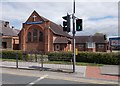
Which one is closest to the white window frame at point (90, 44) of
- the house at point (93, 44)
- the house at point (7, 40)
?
the house at point (93, 44)

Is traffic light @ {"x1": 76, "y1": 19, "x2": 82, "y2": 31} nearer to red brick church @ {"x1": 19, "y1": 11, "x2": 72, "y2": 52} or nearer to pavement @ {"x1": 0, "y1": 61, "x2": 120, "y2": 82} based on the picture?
pavement @ {"x1": 0, "y1": 61, "x2": 120, "y2": 82}

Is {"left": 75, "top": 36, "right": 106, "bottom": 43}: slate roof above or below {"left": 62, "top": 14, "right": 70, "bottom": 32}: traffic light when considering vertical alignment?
above

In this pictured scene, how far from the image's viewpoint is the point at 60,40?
4756cm

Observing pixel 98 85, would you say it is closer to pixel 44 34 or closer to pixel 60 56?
pixel 60 56

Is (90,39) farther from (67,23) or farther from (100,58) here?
(67,23)

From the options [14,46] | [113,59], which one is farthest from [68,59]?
[14,46]

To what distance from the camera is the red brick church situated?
45844 mm

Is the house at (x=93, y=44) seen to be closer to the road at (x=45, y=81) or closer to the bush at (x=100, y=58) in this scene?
the bush at (x=100, y=58)

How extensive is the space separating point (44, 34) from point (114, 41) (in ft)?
106

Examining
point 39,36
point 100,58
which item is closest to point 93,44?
point 39,36

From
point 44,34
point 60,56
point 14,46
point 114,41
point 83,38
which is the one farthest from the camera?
point 83,38

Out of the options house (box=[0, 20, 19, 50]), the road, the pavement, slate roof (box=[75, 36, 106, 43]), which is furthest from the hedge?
slate roof (box=[75, 36, 106, 43])

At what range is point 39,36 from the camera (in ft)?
154

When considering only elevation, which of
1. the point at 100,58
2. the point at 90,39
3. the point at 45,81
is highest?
the point at 90,39
